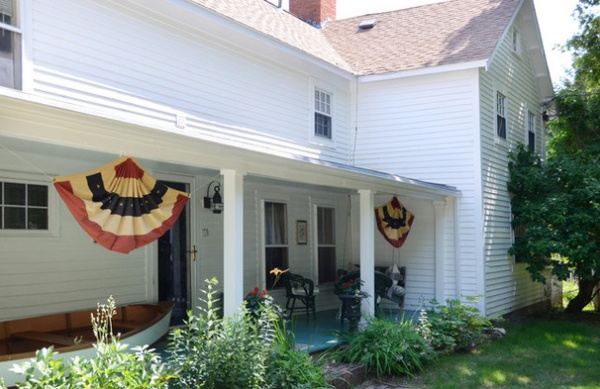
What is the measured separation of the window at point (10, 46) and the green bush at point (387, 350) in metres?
5.28

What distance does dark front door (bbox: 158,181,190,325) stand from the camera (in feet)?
31.3

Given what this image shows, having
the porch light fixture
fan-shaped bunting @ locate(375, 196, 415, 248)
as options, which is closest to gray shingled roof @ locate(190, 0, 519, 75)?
the porch light fixture

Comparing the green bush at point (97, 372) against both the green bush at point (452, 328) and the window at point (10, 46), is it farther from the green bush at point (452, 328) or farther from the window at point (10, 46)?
the green bush at point (452, 328)

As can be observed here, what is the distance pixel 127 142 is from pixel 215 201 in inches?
177

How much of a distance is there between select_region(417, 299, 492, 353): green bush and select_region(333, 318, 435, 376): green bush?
63 centimetres

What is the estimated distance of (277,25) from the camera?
12.2 meters

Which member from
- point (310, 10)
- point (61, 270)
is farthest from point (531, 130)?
point (61, 270)

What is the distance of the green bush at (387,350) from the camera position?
A: 7.81 metres

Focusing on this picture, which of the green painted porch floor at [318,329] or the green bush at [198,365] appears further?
the green painted porch floor at [318,329]

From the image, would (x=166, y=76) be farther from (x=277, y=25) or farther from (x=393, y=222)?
(x=393, y=222)

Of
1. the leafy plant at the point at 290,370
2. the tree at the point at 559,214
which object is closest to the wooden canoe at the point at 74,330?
the leafy plant at the point at 290,370

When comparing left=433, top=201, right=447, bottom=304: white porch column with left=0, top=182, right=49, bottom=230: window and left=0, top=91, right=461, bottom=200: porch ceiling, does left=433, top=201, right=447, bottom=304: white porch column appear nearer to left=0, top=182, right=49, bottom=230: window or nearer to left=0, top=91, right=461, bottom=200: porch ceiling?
left=0, top=91, right=461, bottom=200: porch ceiling

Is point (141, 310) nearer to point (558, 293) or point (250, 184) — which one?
point (250, 184)

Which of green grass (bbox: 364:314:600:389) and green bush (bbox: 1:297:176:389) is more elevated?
green bush (bbox: 1:297:176:389)
